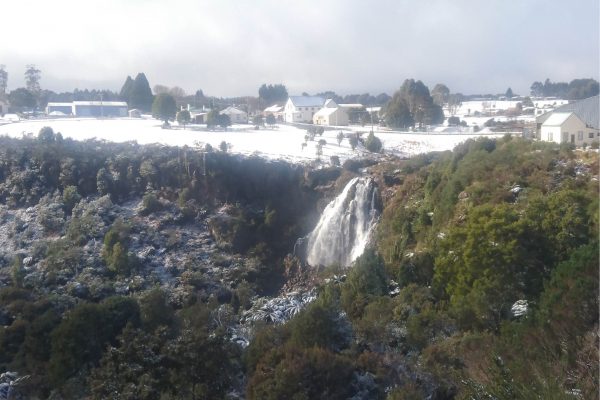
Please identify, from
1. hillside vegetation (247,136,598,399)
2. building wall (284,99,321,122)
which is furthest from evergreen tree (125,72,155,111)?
hillside vegetation (247,136,598,399)

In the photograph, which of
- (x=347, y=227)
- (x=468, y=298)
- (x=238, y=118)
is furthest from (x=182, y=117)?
(x=468, y=298)

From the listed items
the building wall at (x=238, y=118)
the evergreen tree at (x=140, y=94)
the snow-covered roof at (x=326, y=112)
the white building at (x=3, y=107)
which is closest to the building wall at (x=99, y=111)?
the evergreen tree at (x=140, y=94)

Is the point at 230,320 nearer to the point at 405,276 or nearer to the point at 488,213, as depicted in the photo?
the point at 405,276

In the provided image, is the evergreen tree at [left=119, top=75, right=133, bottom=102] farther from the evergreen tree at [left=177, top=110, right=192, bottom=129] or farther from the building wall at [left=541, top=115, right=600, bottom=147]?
the building wall at [left=541, top=115, right=600, bottom=147]

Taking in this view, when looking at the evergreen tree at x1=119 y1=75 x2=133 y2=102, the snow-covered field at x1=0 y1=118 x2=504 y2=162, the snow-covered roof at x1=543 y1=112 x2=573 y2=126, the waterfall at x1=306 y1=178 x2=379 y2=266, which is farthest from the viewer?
the evergreen tree at x1=119 y1=75 x2=133 y2=102

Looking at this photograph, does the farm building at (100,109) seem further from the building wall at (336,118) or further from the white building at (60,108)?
the building wall at (336,118)

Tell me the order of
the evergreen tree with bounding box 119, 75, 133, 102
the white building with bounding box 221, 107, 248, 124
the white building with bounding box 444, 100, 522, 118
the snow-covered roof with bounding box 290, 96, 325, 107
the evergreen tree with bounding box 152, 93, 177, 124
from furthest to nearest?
the white building with bounding box 444, 100, 522, 118 < the evergreen tree with bounding box 119, 75, 133, 102 < the snow-covered roof with bounding box 290, 96, 325, 107 < the white building with bounding box 221, 107, 248, 124 < the evergreen tree with bounding box 152, 93, 177, 124

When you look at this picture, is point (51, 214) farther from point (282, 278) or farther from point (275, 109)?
point (275, 109)

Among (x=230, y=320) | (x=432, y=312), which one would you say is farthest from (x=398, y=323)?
(x=230, y=320)
